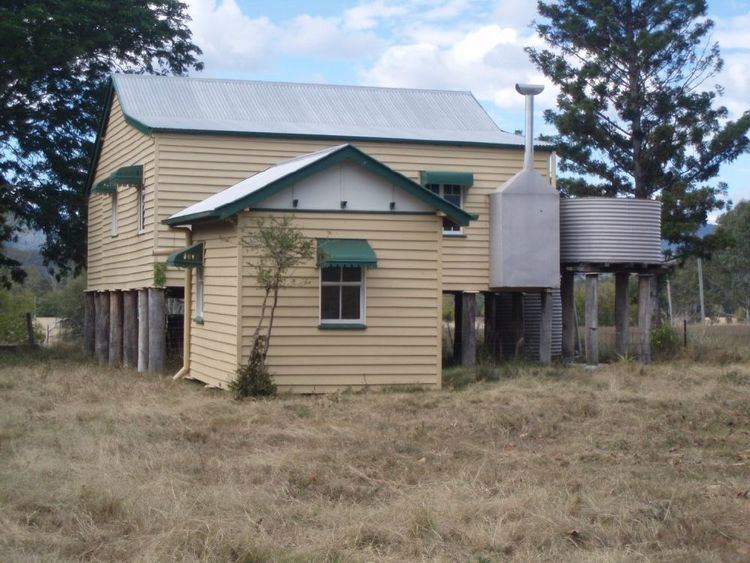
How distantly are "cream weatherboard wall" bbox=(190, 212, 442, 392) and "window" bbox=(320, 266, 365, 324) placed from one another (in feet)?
0.65

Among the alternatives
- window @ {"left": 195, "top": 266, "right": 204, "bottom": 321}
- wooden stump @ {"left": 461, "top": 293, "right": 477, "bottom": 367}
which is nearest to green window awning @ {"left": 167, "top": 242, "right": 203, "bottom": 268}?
window @ {"left": 195, "top": 266, "right": 204, "bottom": 321}

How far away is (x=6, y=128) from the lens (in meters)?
31.7

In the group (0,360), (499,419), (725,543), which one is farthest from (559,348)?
(725,543)

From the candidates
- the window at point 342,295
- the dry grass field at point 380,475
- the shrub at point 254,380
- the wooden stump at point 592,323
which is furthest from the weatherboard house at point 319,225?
the dry grass field at point 380,475

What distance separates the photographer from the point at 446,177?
73.5ft

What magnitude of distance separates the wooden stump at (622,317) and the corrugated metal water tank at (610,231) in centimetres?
142

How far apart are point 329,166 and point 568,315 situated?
859cm

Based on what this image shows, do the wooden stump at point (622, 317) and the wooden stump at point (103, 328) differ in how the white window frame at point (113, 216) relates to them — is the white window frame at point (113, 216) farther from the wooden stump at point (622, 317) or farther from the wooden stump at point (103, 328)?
the wooden stump at point (622, 317)

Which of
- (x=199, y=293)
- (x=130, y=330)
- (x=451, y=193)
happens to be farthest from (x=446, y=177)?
(x=130, y=330)

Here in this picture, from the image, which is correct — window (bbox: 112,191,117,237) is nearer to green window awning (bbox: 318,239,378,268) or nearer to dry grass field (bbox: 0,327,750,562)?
dry grass field (bbox: 0,327,750,562)

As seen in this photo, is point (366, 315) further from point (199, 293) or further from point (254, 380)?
point (199, 293)

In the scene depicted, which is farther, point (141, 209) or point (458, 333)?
point (458, 333)

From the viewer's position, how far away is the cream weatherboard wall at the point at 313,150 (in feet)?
72.0

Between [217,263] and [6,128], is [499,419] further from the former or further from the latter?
[6,128]
